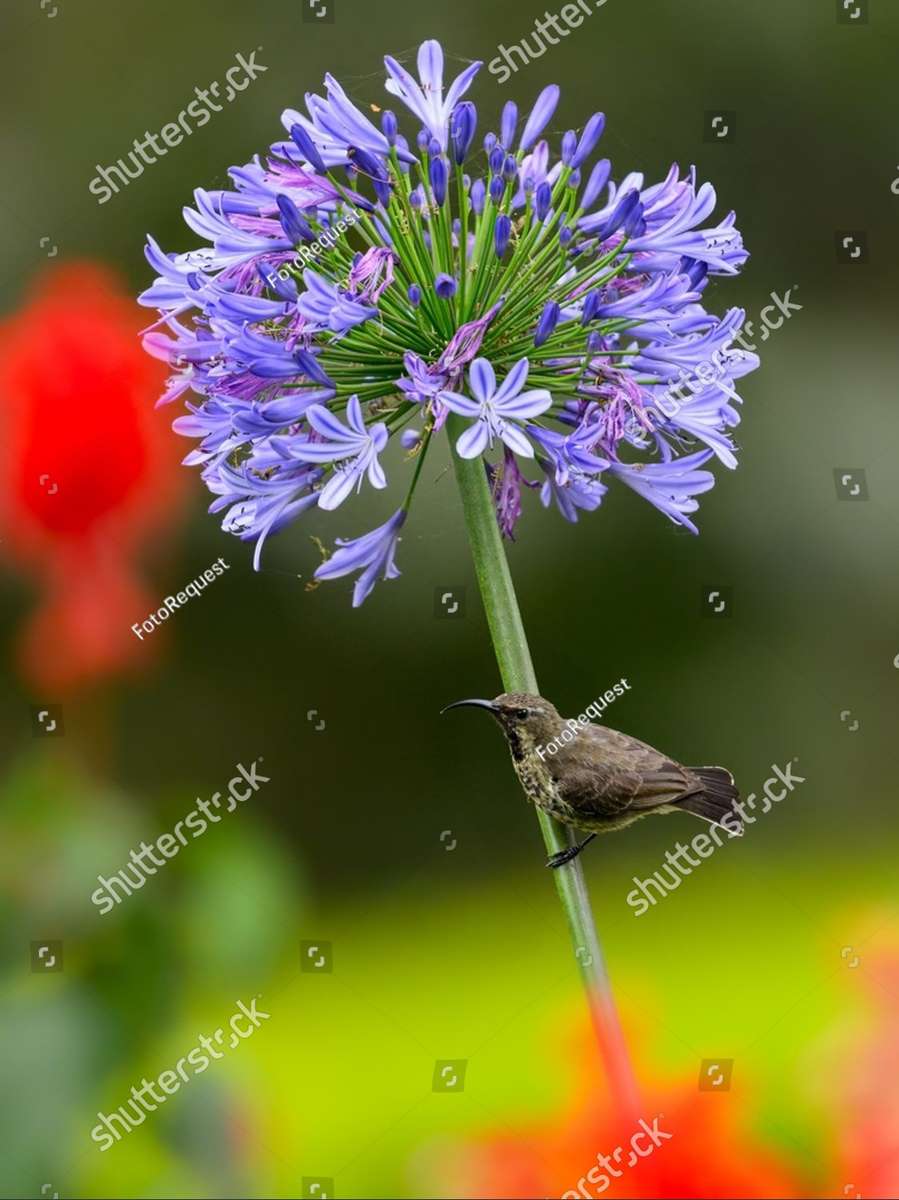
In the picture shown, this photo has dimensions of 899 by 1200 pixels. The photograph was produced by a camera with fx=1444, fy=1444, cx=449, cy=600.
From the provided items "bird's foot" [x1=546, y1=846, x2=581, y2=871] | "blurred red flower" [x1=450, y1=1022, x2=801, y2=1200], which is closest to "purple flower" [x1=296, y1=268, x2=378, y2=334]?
"bird's foot" [x1=546, y1=846, x2=581, y2=871]

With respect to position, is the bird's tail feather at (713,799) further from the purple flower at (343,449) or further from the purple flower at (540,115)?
the purple flower at (540,115)

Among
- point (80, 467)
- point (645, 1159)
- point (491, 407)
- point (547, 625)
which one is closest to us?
point (645, 1159)

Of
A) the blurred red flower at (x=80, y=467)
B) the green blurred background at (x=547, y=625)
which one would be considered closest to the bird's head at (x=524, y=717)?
the blurred red flower at (x=80, y=467)

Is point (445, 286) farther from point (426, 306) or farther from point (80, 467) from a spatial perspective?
point (80, 467)

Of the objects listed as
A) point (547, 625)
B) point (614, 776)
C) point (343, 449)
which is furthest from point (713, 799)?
point (547, 625)

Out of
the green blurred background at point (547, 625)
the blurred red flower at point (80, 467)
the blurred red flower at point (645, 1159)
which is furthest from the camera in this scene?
the green blurred background at point (547, 625)

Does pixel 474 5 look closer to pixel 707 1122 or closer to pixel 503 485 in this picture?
pixel 503 485
